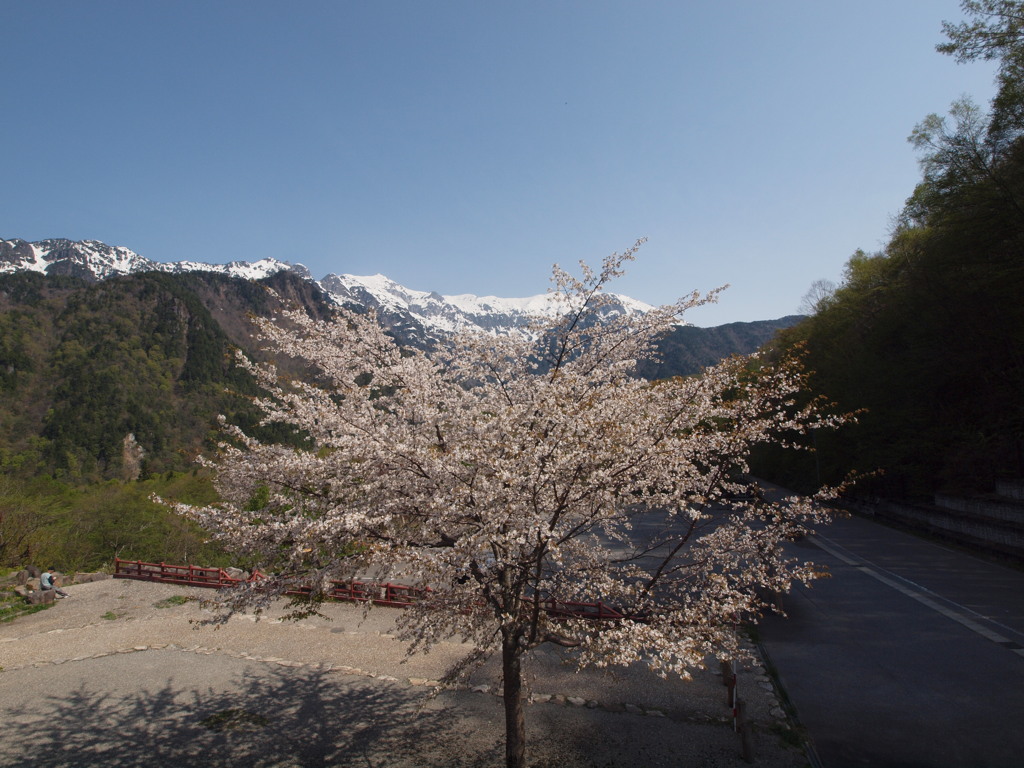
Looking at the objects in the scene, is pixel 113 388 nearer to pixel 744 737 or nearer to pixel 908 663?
pixel 744 737

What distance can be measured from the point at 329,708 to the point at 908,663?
9.16 metres

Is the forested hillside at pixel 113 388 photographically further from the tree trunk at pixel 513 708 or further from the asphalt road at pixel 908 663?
the asphalt road at pixel 908 663

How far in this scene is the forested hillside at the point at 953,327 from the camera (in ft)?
47.4

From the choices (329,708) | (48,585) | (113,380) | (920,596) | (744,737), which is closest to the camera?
(744,737)

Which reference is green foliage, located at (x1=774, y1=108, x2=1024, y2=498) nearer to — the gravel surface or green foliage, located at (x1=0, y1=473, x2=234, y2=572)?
the gravel surface

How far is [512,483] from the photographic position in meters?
4.19

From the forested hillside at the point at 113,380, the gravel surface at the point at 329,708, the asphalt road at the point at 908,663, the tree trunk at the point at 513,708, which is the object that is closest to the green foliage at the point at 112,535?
the gravel surface at the point at 329,708

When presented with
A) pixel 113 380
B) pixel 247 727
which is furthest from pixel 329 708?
pixel 113 380

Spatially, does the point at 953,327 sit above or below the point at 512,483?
above

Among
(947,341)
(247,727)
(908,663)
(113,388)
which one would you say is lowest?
(247,727)

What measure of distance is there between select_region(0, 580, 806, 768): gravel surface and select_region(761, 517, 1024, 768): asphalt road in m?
0.81

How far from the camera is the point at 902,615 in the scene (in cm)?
1082

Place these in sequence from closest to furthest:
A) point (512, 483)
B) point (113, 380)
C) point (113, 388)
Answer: point (512, 483) < point (113, 388) < point (113, 380)

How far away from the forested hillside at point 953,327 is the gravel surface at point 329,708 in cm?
995
